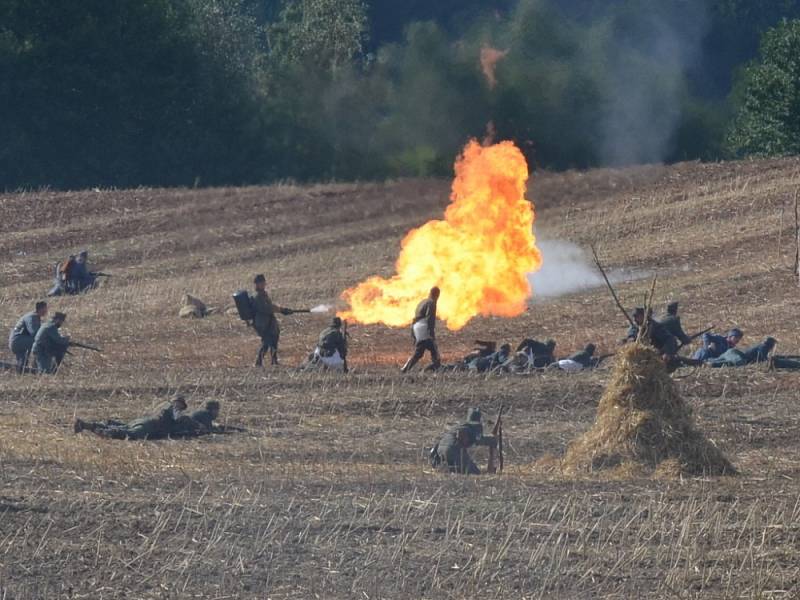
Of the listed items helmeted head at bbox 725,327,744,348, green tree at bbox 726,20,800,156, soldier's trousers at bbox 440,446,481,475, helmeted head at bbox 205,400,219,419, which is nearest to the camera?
soldier's trousers at bbox 440,446,481,475

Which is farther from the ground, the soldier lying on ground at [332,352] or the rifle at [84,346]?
the soldier lying on ground at [332,352]

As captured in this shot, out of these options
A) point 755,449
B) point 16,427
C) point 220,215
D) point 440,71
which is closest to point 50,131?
point 220,215

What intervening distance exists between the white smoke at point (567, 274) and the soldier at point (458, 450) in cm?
1537

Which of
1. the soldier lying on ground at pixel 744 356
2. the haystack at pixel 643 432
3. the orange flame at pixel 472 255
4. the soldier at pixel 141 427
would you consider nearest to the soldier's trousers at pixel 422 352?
the orange flame at pixel 472 255

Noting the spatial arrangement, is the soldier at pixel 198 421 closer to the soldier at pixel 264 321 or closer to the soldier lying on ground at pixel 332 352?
the soldier lying on ground at pixel 332 352

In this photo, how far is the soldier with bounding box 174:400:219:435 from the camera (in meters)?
19.1

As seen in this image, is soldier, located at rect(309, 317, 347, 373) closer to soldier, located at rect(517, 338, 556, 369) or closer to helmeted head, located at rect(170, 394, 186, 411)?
soldier, located at rect(517, 338, 556, 369)

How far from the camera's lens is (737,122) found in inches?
1875

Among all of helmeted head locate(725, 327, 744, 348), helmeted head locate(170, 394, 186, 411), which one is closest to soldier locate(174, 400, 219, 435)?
helmeted head locate(170, 394, 186, 411)

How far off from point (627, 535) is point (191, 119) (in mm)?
44059

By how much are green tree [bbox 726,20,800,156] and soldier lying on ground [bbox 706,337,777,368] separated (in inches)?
988

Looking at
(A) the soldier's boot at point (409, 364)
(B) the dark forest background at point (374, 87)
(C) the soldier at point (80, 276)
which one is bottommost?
(A) the soldier's boot at point (409, 364)

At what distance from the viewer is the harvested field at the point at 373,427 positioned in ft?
39.6

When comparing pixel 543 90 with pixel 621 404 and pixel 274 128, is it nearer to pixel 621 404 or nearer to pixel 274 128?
pixel 274 128
